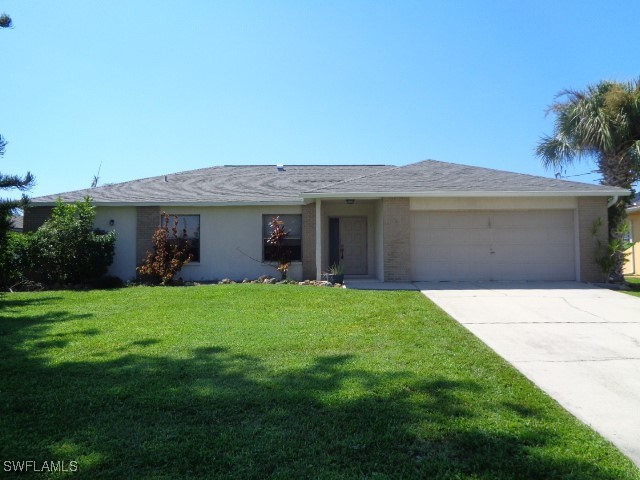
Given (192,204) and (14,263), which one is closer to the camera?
(14,263)

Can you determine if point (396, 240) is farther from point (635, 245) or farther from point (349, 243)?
point (635, 245)

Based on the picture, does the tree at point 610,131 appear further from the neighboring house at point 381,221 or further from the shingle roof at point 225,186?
the shingle roof at point 225,186

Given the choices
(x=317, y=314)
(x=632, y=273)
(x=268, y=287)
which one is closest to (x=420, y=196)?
(x=268, y=287)

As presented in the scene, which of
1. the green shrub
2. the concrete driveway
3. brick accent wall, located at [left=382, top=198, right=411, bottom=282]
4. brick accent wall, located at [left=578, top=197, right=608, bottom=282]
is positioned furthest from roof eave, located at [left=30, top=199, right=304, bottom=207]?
A: brick accent wall, located at [left=578, top=197, right=608, bottom=282]

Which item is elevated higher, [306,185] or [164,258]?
[306,185]

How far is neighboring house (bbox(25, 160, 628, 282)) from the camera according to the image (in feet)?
44.3

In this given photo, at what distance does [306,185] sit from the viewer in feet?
55.6

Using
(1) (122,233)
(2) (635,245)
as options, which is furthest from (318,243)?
(2) (635,245)

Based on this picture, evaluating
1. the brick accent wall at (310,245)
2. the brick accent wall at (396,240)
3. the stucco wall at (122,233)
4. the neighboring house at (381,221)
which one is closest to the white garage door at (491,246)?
the neighboring house at (381,221)

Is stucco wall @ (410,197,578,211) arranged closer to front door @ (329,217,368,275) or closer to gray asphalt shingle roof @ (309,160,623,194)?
gray asphalt shingle roof @ (309,160,623,194)

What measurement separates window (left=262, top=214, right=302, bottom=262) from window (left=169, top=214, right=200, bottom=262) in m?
2.35

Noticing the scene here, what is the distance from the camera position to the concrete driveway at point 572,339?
423 cm

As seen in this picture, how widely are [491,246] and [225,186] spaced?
31.8 ft

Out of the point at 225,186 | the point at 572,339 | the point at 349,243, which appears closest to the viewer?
the point at 572,339
